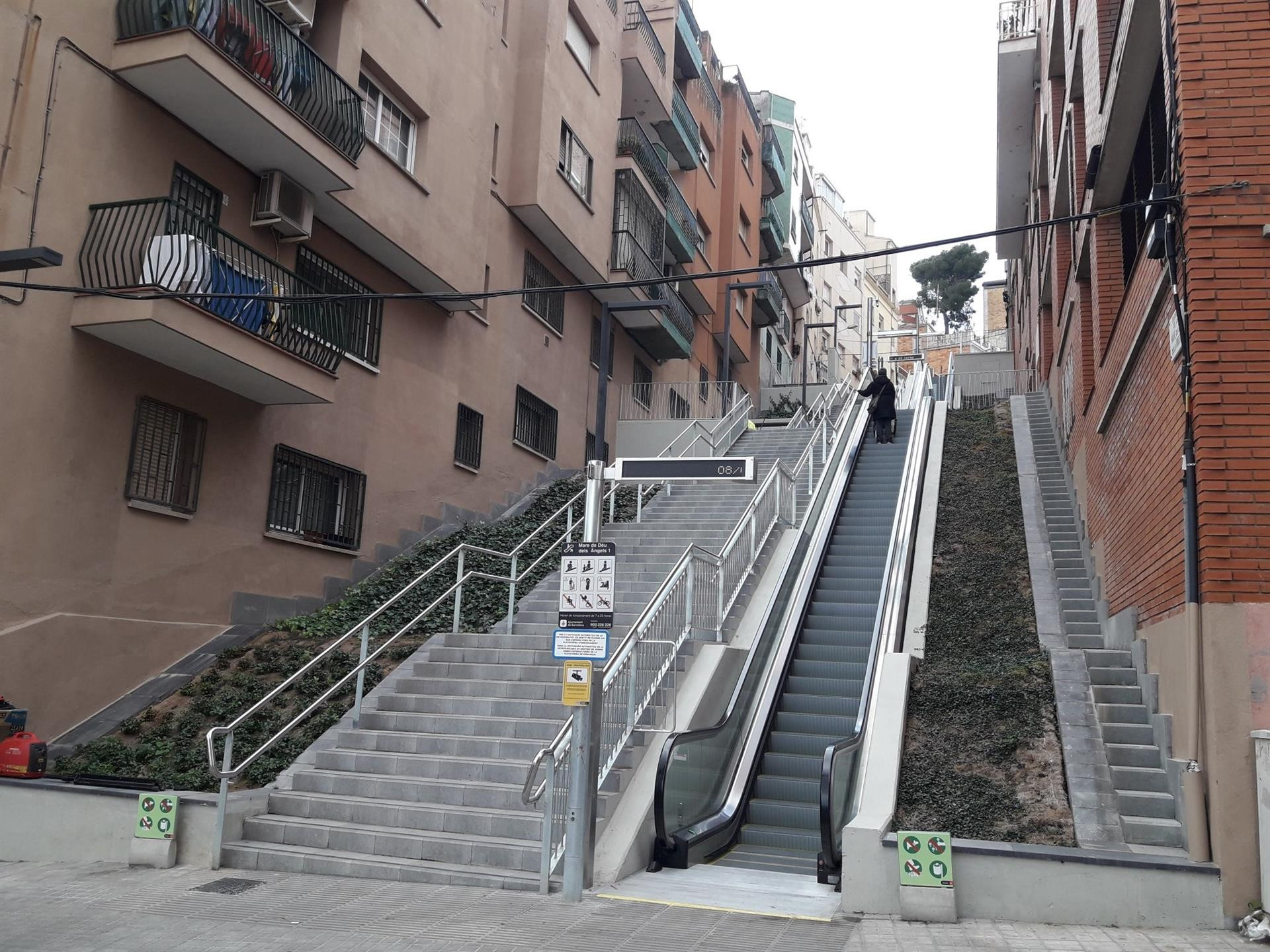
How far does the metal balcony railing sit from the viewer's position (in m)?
30.0

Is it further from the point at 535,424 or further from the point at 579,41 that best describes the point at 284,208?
the point at 579,41

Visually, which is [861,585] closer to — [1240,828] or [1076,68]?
[1240,828]

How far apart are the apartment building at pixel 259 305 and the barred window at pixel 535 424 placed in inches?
2.9

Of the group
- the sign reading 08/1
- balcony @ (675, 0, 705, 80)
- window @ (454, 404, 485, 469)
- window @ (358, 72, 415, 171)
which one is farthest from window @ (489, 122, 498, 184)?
the sign reading 08/1

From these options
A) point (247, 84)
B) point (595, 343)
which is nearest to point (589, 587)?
point (247, 84)

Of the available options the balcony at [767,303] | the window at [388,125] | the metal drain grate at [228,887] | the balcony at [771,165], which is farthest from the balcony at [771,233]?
the metal drain grate at [228,887]

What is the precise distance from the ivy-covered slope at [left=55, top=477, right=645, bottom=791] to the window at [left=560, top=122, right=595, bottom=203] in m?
9.36

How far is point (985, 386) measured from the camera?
38.7 meters

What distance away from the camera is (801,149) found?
56156mm

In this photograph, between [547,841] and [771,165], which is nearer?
[547,841]

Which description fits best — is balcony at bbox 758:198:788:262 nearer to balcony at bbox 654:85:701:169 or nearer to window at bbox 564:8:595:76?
balcony at bbox 654:85:701:169

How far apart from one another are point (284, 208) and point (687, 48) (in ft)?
69.6

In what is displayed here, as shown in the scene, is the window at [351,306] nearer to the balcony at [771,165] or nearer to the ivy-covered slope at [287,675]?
the ivy-covered slope at [287,675]

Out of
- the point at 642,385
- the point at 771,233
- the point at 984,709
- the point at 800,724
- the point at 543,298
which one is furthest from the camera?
the point at 771,233
